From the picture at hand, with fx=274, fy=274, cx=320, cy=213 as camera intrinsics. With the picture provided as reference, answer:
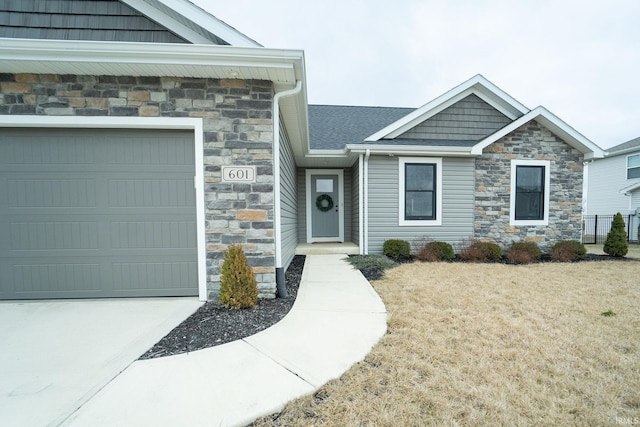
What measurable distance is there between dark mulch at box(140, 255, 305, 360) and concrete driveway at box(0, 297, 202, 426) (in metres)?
0.13

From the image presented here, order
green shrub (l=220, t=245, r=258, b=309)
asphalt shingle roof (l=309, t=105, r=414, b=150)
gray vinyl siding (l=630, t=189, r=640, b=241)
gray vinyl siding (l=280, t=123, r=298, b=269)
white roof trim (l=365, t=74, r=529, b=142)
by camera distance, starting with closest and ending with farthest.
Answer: green shrub (l=220, t=245, r=258, b=309)
gray vinyl siding (l=280, t=123, r=298, b=269)
white roof trim (l=365, t=74, r=529, b=142)
asphalt shingle roof (l=309, t=105, r=414, b=150)
gray vinyl siding (l=630, t=189, r=640, b=241)

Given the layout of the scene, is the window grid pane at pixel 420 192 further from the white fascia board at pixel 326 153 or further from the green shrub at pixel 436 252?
the white fascia board at pixel 326 153

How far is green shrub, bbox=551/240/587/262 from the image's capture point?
6.66m

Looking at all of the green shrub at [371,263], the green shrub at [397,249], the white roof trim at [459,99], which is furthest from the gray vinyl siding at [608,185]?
→ the green shrub at [371,263]

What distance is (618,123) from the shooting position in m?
33.4

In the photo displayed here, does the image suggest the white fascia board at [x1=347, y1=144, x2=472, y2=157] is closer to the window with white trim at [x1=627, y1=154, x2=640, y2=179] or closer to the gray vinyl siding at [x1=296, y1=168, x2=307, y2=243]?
the gray vinyl siding at [x1=296, y1=168, x2=307, y2=243]

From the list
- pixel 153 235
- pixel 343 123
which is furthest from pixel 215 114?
pixel 343 123

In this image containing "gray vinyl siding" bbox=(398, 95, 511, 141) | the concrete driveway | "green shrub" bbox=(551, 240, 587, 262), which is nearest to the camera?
the concrete driveway

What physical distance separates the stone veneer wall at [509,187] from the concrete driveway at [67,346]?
23.7 ft

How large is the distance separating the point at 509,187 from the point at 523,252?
181 cm

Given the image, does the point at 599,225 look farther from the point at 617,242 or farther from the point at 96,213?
the point at 96,213

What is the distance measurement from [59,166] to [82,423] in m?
3.35

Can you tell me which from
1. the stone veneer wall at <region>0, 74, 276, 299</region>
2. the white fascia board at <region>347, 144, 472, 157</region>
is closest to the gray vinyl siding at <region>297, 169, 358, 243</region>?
the white fascia board at <region>347, 144, 472, 157</region>

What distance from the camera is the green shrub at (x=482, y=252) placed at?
6.56 meters
